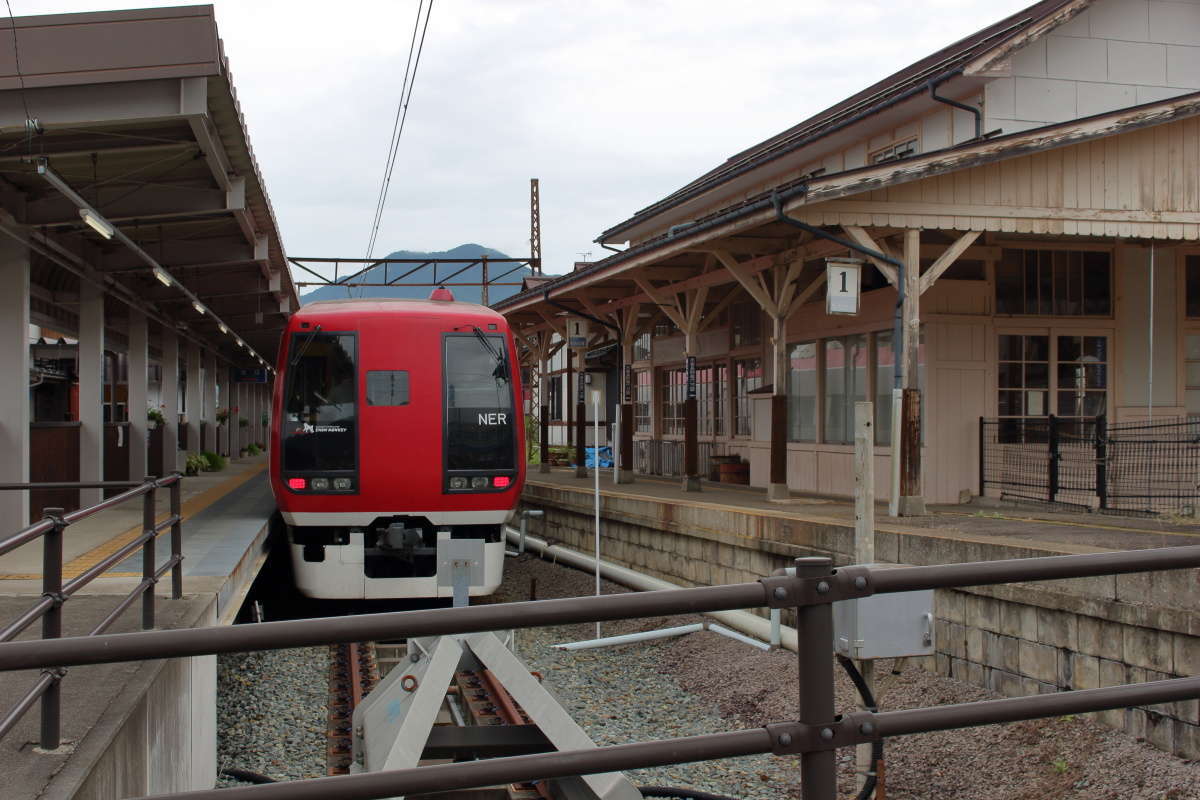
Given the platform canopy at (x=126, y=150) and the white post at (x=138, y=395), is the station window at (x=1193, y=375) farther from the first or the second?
the white post at (x=138, y=395)

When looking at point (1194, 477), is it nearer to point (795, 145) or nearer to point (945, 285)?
point (945, 285)

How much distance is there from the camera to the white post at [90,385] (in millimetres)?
12945

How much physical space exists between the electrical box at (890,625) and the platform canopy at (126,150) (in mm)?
5871

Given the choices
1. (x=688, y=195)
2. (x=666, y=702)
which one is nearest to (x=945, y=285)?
(x=666, y=702)

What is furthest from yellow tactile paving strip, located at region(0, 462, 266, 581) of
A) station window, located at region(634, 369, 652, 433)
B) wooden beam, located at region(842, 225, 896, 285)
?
station window, located at region(634, 369, 652, 433)

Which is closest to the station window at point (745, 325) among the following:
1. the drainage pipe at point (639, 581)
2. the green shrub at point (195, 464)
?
the drainage pipe at point (639, 581)

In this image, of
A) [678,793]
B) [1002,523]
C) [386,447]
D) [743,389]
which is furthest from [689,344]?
[678,793]

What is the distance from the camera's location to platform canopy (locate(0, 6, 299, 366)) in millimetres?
7734

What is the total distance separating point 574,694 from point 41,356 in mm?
19005

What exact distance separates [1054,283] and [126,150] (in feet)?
31.9

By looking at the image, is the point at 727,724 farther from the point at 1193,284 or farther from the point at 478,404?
the point at 1193,284

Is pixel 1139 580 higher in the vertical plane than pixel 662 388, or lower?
lower

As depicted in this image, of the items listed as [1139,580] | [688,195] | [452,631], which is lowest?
[1139,580]

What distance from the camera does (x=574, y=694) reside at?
9.29 metres
